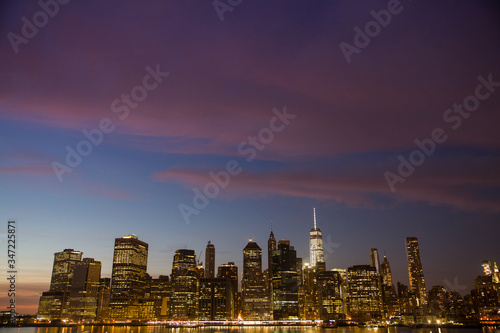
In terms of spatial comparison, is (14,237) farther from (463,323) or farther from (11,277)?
(463,323)

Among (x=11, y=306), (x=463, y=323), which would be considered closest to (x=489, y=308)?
(x=463, y=323)

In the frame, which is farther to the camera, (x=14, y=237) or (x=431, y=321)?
(x=431, y=321)

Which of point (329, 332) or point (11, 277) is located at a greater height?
point (11, 277)

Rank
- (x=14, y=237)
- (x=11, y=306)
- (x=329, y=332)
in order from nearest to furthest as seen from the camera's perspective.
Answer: (x=14, y=237) < (x=11, y=306) < (x=329, y=332)

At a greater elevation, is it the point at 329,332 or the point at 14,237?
the point at 14,237

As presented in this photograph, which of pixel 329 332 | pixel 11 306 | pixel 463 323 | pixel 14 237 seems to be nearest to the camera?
pixel 14 237

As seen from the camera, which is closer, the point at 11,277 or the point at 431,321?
the point at 11,277

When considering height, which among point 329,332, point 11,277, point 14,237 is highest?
point 14,237

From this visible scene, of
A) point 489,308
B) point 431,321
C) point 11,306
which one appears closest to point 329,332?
point 431,321

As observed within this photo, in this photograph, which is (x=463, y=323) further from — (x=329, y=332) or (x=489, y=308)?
(x=329, y=332)
